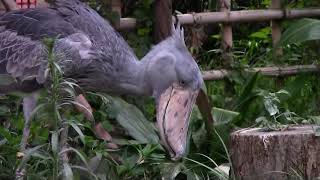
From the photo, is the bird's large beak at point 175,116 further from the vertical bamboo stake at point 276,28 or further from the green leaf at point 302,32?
the vertical bamboo stake at point 276,28

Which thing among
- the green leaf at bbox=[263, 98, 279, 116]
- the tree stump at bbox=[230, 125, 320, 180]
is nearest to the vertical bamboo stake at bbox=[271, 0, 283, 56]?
the green leaf at bbox=[263, 98, 279, 116]

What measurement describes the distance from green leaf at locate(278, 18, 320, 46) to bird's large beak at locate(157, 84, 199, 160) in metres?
2.14

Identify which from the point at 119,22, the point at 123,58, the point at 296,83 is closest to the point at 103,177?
the point at 123,58

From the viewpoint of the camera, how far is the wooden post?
17.7 ft

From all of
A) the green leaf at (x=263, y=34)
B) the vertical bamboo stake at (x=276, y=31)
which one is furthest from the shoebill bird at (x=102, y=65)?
the green leaf at (x=263, y=34)

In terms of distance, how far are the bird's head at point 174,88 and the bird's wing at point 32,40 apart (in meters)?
0.35

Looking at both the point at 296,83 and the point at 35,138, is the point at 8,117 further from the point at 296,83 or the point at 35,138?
the point at 296,83

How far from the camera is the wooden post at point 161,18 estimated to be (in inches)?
213

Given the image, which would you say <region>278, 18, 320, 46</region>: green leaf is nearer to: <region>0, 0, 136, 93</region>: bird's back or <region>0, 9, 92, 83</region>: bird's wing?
<region>0, 0, 136, 93</region>: bird's back

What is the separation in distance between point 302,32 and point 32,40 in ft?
8.12

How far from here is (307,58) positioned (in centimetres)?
653

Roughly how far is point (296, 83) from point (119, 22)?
1.34 meters

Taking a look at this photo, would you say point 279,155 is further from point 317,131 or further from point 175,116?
point 175,116

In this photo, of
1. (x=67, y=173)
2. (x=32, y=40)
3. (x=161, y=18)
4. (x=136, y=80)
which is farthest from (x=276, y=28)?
(x=67, y=173)
